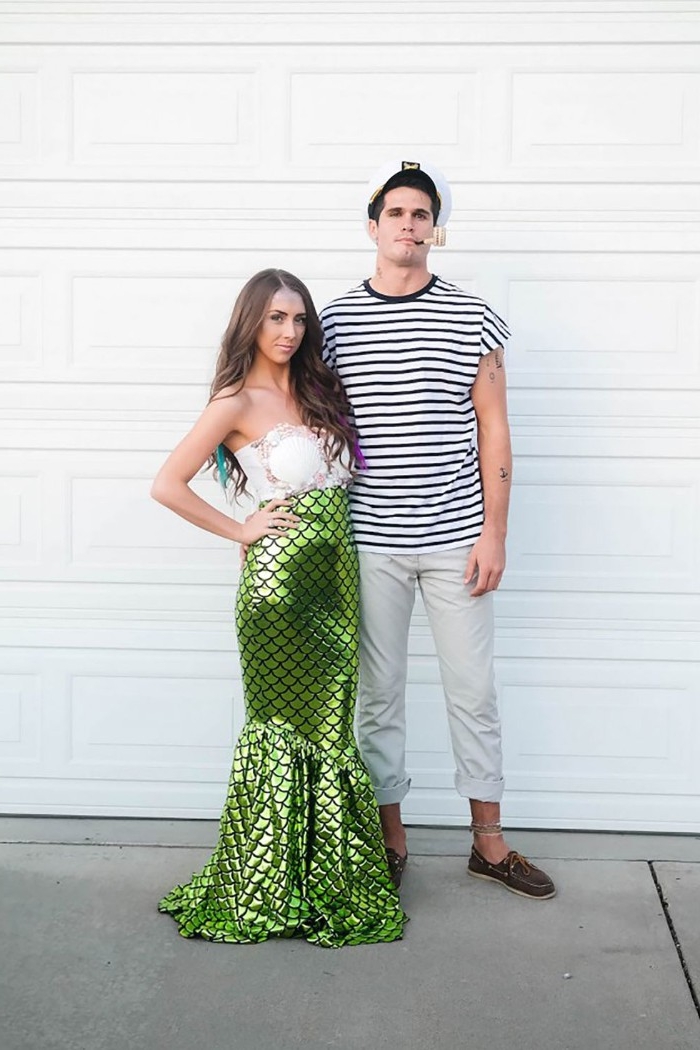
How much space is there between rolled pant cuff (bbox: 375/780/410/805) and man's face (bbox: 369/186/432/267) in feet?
4.58

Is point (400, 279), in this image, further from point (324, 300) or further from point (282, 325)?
point (324, 300)

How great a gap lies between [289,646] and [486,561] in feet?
1.83

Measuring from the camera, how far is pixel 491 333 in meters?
3.16

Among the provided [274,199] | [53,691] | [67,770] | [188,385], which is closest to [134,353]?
[188,385]

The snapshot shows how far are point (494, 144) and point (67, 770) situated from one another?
92.6 inches

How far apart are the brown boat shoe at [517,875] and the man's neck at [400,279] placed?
5.10 ft

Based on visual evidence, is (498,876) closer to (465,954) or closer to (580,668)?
(465,954)

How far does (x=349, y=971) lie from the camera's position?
2836 millimetres

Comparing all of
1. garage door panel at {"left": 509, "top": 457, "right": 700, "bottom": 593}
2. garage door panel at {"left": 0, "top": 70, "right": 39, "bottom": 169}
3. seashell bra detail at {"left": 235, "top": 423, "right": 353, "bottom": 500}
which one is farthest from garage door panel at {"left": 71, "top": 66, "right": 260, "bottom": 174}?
garage door panel at {"left": 509, "top": 457, "right": 700, "bottom": 593}

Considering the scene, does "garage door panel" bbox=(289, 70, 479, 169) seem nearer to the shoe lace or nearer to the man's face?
the man's face

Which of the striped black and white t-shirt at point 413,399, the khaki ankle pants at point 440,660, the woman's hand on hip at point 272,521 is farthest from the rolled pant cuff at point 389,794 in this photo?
the woman's hand on hip at point 272,521

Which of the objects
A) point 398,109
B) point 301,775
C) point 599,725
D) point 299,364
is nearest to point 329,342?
point 299,364

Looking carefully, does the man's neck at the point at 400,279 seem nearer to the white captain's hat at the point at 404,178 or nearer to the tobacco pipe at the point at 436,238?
the tobacco pipe at the point at 436,238

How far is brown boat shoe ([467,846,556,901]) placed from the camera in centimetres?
326
